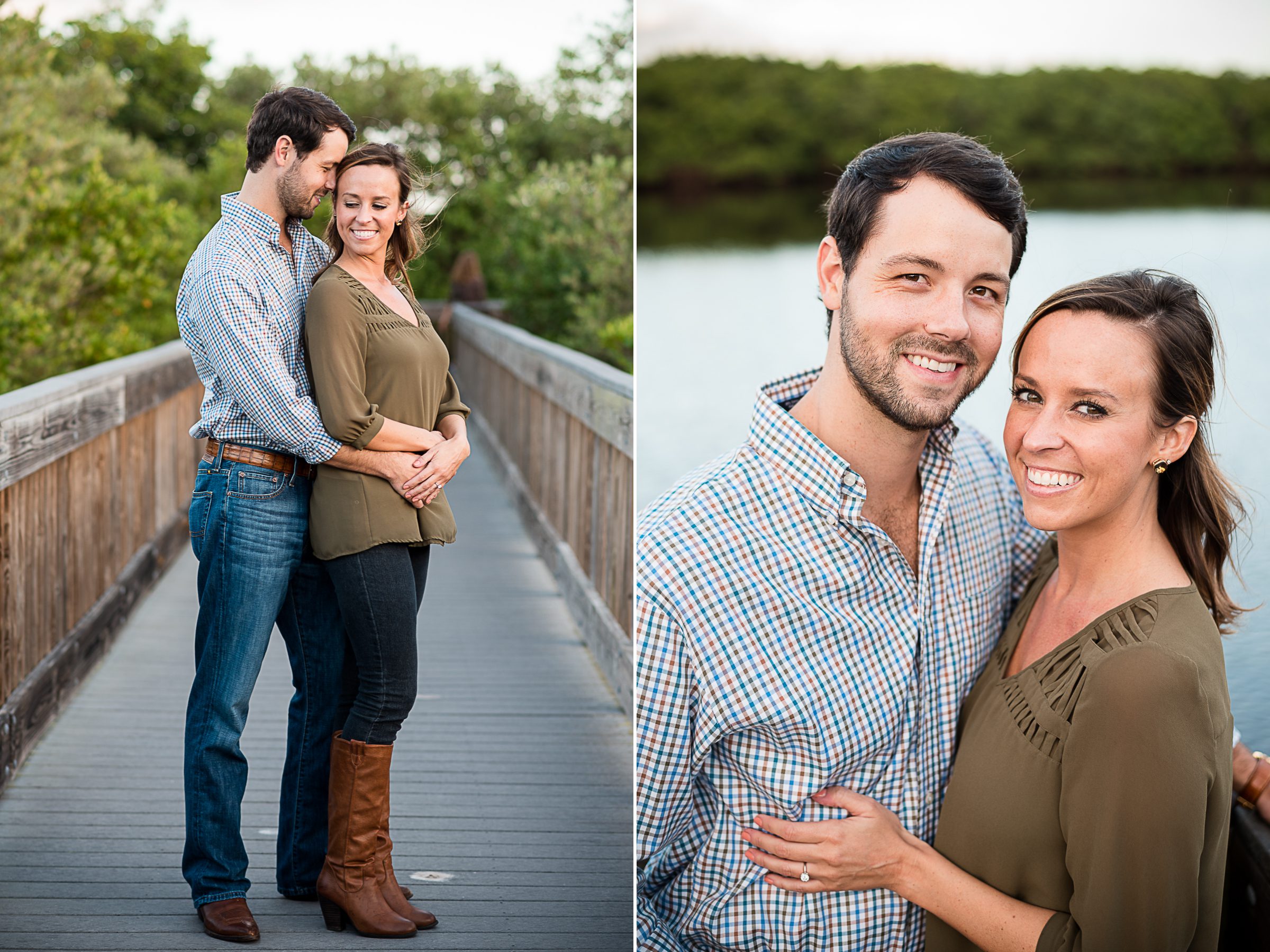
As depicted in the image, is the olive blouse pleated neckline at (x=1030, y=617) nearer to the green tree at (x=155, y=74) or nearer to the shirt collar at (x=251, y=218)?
the shirt collar at (x=251, y=218)

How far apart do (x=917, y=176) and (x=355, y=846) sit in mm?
1400

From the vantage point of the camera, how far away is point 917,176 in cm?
195

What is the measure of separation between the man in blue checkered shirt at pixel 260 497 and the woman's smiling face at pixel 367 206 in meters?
0.04

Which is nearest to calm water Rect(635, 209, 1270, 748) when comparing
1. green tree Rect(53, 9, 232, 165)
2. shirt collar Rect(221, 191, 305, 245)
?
shirt collar Rect(221, 191, 305, 245)

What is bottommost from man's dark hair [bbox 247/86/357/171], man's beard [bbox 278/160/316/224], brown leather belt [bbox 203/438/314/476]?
brown leather belt [bbox 203/438/314/476]

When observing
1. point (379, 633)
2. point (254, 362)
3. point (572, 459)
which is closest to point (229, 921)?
point (379, 633)

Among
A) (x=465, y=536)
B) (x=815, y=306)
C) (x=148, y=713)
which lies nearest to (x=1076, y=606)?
(x=148, y=713)

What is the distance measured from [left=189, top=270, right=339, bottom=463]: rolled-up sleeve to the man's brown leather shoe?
762 millimetres

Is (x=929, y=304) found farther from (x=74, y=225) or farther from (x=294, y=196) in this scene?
(x=74, y=225)

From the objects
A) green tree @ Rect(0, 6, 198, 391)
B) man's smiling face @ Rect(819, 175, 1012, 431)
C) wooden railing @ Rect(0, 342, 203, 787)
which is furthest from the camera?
green tree @ Rect(0, 6, 198, 391)

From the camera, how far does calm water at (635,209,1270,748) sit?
645cm

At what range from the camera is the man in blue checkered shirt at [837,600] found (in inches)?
73.5

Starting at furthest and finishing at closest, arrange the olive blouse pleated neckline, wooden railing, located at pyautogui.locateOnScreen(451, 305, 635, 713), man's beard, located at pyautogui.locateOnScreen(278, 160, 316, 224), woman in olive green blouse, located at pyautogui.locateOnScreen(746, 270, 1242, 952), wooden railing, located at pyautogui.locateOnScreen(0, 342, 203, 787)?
wooden railing, located at pyautogui.locateOnScreen(451, 305, 635, 713), wooden railing, located at pyautogui.locateOnScreen(0, 342, 203, 787), man's beard, located at pyautogui.locateOnScreen(278, 160, 316, 224), the olive blouse pleated neckline, woman in olive green blouse, located at pyautogui.locateOnScreen(746, 270, 1242, 952)

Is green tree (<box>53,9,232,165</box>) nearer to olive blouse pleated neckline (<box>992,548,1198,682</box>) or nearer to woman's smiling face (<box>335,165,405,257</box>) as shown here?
woman's smiling face (<box>335,165,405,257</box>)
